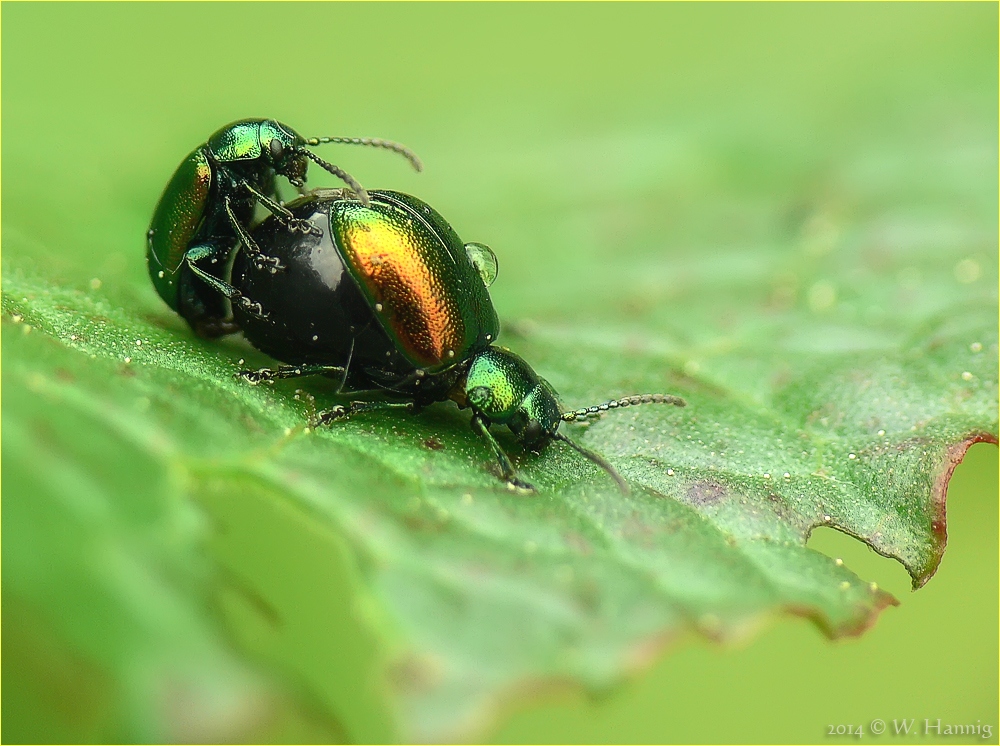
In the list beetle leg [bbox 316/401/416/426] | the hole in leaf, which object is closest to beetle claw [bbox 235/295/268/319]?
beetle leg [bbox 316/401/416/426]

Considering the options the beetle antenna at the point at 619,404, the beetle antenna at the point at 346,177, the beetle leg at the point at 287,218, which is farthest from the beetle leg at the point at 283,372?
the beetle antenna at the point at 619,404

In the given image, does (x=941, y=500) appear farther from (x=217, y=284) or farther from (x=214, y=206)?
(x=214, y=206)

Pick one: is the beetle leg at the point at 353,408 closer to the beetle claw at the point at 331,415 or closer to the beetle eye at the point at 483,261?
the beetle claw at the point at 331,415

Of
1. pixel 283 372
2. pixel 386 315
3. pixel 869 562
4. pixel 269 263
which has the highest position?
pixel 269 263

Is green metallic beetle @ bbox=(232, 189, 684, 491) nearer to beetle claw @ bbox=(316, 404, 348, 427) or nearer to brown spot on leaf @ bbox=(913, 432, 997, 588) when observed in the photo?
beetle claw @ bbox=(316, 404, 348, 427)

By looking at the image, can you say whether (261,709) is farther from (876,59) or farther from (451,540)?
(876,59)

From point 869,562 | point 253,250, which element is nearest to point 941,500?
point 869,562
